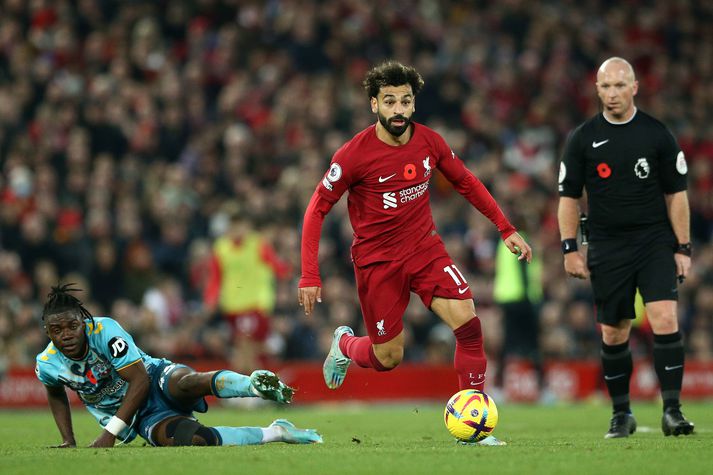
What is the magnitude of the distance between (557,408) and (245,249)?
4093 millimetres

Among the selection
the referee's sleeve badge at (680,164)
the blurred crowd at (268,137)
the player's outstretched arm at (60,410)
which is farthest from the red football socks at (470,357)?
the blurred crowd at (268,137)

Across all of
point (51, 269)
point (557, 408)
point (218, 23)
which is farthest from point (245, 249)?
point (218, 23)

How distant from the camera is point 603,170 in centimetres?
879

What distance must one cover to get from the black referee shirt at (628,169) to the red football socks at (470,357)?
1.29 metres

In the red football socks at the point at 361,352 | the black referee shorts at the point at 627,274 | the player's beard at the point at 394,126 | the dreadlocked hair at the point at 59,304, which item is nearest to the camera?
the dreadlocked hair at the point at 59,304

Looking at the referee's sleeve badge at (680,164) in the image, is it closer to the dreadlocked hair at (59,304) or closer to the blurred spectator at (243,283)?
the dreadlocked hair at (59,304)

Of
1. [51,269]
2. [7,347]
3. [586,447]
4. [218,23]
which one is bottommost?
[586,447]

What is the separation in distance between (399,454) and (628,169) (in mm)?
2781

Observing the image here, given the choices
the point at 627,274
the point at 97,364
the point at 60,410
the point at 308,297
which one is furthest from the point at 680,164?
the point at 60,410

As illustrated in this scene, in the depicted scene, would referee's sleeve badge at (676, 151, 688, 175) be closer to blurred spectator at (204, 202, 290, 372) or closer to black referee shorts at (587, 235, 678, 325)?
black referee shorts at (587, 235, 678, 325)

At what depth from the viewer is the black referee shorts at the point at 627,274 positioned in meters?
8.62

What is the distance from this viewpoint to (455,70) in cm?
2053

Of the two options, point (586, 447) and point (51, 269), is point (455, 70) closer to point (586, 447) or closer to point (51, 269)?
point (51, 269)

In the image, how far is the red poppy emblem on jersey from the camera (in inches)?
345
